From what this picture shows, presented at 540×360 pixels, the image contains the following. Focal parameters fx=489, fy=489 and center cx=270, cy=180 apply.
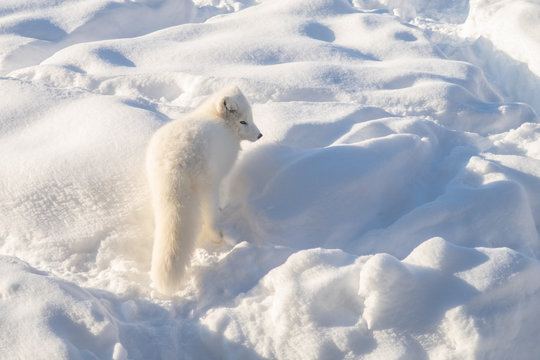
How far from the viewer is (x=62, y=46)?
6207 mm

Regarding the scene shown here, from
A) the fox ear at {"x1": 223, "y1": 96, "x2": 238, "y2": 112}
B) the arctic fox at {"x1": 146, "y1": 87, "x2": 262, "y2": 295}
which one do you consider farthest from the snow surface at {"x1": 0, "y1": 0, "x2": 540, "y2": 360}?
the fox ear at {"x1": 223, "y1": 96, "x2": 238, "y2": 112}

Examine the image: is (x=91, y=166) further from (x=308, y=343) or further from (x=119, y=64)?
(x=119, y=64)

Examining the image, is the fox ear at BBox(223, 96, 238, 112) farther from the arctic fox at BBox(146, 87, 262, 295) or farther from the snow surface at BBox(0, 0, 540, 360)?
the snow surface at BBox(0, 0, 540, 360)

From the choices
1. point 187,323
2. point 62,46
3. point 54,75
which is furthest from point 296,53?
point 187,323

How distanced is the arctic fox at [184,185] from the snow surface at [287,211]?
160mm

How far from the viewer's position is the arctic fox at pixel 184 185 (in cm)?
245

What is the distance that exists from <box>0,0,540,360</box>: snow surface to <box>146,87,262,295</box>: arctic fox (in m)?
0.16

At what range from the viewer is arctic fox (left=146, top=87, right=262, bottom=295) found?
2.45 metres

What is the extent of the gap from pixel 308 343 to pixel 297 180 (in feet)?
3.94

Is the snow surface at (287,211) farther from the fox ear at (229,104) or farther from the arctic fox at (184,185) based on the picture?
the fox ear at (229,104)

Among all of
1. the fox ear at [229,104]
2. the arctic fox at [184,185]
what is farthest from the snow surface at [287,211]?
the fox ear at [229,104]

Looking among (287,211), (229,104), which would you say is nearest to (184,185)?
(287,211)

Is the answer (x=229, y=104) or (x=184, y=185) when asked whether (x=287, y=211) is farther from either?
(x=229, y=104)

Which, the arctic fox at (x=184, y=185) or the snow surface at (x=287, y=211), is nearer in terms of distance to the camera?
the snow surface at (x=287, y=211)
